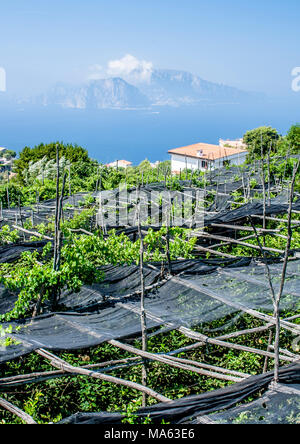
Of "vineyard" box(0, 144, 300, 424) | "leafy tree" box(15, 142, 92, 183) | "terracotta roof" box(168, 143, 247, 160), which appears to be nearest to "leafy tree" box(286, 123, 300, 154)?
"leafy tree" box(15, 142, 92, 183)

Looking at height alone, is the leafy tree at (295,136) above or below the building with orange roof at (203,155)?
above

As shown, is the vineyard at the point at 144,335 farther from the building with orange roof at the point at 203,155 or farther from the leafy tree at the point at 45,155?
the building with orange roof at the point at 203,155

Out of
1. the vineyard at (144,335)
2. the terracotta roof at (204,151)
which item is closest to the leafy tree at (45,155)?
the terracotta roof at (204,151)

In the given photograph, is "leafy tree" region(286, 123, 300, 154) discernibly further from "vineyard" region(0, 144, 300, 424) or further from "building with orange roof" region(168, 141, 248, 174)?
"vineyard" region(0, 144, 300, 424)

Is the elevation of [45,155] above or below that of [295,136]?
below

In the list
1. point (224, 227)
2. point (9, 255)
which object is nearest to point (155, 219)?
point (224, 227)

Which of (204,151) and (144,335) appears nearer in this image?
(144,335)

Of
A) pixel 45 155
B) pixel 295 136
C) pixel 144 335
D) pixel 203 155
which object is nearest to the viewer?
pixel 144 335

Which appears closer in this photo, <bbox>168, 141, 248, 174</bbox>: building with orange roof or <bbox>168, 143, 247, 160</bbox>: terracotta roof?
<bbox>168, 141, 248, 174</bbox>: building with orange roof

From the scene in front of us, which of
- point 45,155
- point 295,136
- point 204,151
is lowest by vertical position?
point 45,155

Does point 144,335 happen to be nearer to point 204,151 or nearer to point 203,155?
point 203,155

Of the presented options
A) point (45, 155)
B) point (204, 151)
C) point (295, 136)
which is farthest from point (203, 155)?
point (45, 155)

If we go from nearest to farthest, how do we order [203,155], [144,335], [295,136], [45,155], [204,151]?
[144,335] → [295,136] → [45,155] → [203,155] → [204,151]

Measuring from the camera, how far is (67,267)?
4945 mm
